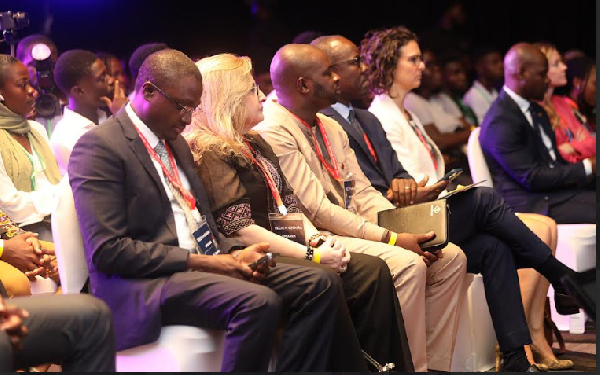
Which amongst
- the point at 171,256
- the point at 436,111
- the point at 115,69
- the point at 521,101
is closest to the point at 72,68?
the point at 115,69

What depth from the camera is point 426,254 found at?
414 cm

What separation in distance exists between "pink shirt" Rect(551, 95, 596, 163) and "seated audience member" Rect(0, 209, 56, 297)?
3.57 metres

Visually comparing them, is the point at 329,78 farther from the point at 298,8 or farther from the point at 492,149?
the point at 298,8

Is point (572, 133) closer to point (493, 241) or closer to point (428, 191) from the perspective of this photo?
point (428, 191)

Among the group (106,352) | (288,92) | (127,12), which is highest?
(127,12)

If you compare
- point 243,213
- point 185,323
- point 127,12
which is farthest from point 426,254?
point 127,12

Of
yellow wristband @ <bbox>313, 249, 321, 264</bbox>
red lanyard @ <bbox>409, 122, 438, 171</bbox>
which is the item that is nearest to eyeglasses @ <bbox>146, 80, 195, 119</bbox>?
yellow wristband @ <bbox>313, 249, 321, 264</bbox>

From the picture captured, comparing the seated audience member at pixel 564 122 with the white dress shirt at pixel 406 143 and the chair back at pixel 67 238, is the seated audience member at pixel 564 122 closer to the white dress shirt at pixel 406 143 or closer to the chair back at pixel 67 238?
the white dress shirt at pixel 406 143

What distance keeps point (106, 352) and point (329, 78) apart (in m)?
2.17

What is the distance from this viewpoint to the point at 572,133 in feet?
20.7

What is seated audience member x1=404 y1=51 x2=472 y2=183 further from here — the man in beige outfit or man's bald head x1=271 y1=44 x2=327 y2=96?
man's bald head x1=271 y1=44 x2=327 y2=96

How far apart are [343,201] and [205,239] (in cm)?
122

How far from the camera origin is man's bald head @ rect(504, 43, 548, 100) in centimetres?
585

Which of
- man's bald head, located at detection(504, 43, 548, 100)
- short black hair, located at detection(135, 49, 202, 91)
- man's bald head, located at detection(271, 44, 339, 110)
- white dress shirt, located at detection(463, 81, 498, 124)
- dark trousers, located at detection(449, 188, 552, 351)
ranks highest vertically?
short black hair, located at detection(135, 49, 202, 91)
